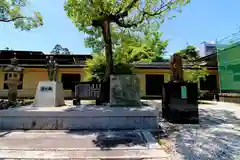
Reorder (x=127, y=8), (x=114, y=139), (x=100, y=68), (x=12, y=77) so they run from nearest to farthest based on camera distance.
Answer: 1. (x=114, y=139)
2. (x=127, y=8)
3. (x=12, y=77)
4. (x=100, y=68)

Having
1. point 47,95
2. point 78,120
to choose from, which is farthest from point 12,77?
point 78,120

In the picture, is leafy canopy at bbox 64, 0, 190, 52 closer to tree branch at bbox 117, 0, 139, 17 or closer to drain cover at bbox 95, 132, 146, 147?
tree branch at bbox 117, 0, 139, 17

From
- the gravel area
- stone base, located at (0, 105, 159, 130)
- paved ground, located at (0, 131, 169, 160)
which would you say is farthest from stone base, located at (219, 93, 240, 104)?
paved ground, located at (0, 131, 169, 160)

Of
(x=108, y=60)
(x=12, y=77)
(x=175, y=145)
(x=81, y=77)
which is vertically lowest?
(x=175, y=145)

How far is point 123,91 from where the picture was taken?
7.24 m

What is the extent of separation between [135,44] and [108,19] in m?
4.04

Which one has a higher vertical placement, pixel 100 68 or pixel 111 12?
pixel 111 12

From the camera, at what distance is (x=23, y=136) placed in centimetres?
481

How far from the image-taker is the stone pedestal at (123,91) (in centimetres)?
720

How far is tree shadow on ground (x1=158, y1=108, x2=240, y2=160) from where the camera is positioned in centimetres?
340

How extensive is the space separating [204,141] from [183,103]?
2072mm

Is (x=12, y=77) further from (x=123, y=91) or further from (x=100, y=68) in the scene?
(x=123, y=91)

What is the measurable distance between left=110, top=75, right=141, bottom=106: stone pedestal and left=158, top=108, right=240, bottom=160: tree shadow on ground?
170 cm

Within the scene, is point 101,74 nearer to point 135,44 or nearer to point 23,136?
point 135,44
